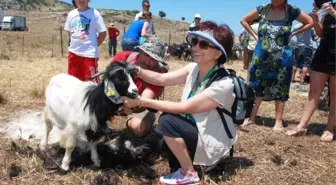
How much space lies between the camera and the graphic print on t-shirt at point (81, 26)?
192 inches

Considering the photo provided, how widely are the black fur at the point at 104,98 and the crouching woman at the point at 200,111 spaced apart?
0.17 m

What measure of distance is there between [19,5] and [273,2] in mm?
141733

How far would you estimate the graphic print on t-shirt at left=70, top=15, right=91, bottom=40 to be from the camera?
4875mm

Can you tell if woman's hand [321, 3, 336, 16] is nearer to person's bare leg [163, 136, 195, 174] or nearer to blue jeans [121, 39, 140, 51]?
person's bare leg [163, 136, 195, 174]

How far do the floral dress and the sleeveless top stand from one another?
0.39 metres

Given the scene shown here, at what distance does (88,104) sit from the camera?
3.42 meters

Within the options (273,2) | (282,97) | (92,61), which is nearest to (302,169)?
(282,97)

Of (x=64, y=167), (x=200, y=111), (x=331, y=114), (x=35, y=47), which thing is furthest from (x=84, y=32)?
(x=35, y=47)

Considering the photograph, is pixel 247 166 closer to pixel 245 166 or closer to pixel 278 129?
pixel 245 166

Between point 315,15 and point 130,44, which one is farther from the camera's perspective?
point 130,44

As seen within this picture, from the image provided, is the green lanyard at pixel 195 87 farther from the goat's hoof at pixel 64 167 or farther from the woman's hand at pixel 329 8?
the woman's hand at pixel 329 8

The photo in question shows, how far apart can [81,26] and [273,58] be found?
246 centimetres

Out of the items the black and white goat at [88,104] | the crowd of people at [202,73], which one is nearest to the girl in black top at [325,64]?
the crowd of people at [202,73]

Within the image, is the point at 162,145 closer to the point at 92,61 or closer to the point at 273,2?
the point at 92,61
